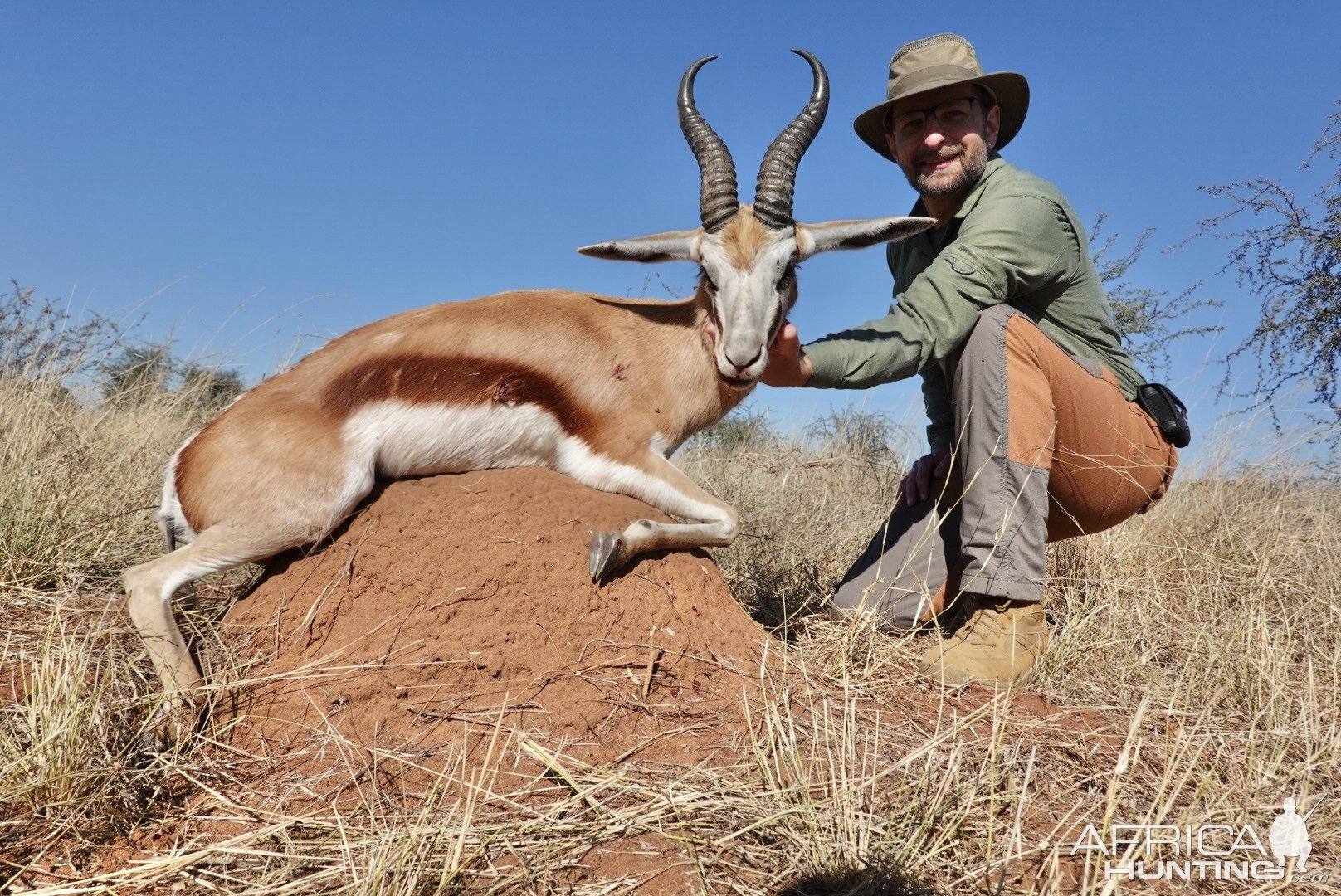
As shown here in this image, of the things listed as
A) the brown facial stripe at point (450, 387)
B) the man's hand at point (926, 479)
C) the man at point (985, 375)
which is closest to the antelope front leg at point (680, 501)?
the brown facial stripe at point (450, 387)

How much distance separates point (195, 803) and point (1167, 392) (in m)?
5.46

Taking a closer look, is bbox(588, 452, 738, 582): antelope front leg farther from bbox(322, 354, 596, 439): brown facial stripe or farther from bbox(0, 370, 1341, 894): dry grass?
bbox(0, 370, 1341, 894): dry grass

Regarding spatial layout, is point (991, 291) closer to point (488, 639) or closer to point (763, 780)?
point (763, 780)

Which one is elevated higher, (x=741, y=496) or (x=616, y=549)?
(x=616, y=549)

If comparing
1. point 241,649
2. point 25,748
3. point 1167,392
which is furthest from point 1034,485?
point 25,748

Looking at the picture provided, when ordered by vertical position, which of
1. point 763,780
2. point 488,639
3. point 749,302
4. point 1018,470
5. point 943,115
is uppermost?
point 943,115

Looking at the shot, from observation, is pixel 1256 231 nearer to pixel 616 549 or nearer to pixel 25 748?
pixel 616 549

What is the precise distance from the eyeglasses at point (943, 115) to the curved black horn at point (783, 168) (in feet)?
2.58

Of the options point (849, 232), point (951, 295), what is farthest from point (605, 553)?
point (849, 232)

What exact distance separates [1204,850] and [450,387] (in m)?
3.68

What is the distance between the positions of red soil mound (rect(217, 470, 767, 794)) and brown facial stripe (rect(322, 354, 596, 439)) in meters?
0.40

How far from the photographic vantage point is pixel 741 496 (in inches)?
322

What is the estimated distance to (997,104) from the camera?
5.57 meters

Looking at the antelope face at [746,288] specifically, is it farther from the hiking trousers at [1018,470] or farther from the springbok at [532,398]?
the hiking trousers at [1018,470]
